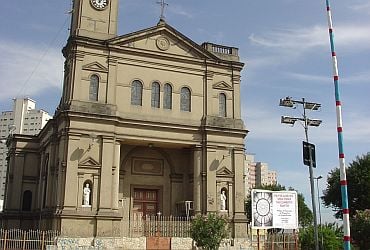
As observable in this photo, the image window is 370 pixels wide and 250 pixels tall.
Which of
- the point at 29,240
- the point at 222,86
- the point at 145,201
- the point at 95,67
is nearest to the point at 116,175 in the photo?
the point at 145,201

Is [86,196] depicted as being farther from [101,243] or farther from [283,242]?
[283,242]

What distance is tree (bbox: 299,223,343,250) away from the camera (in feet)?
93.4

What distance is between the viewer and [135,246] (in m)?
27.0

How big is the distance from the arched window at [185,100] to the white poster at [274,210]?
9.86 metres

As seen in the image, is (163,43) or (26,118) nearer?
(163,43)

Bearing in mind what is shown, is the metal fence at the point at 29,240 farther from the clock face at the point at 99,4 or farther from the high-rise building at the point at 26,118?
the high-rise building at the point at 26,118

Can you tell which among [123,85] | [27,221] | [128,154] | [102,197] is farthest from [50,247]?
Answer: [27,221]

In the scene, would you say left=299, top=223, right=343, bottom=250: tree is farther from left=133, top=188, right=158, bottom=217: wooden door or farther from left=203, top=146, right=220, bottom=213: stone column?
left=133, top=188, right=158, bottom=217: wooden door

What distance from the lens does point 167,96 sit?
31.6 meters

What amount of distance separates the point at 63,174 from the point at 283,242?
550 inches

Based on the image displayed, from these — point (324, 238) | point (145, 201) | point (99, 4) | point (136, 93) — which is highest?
point (99, 4)

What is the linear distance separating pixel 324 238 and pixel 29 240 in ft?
57.2

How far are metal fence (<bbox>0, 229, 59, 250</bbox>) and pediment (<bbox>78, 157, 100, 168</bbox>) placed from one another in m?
4.22

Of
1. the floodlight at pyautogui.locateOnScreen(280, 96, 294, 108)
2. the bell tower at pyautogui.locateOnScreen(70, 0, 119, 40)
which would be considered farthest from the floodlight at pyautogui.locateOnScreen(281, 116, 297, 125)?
the bell tower at pyautogui.locateOnScreen(70, 0, 119, 40)
